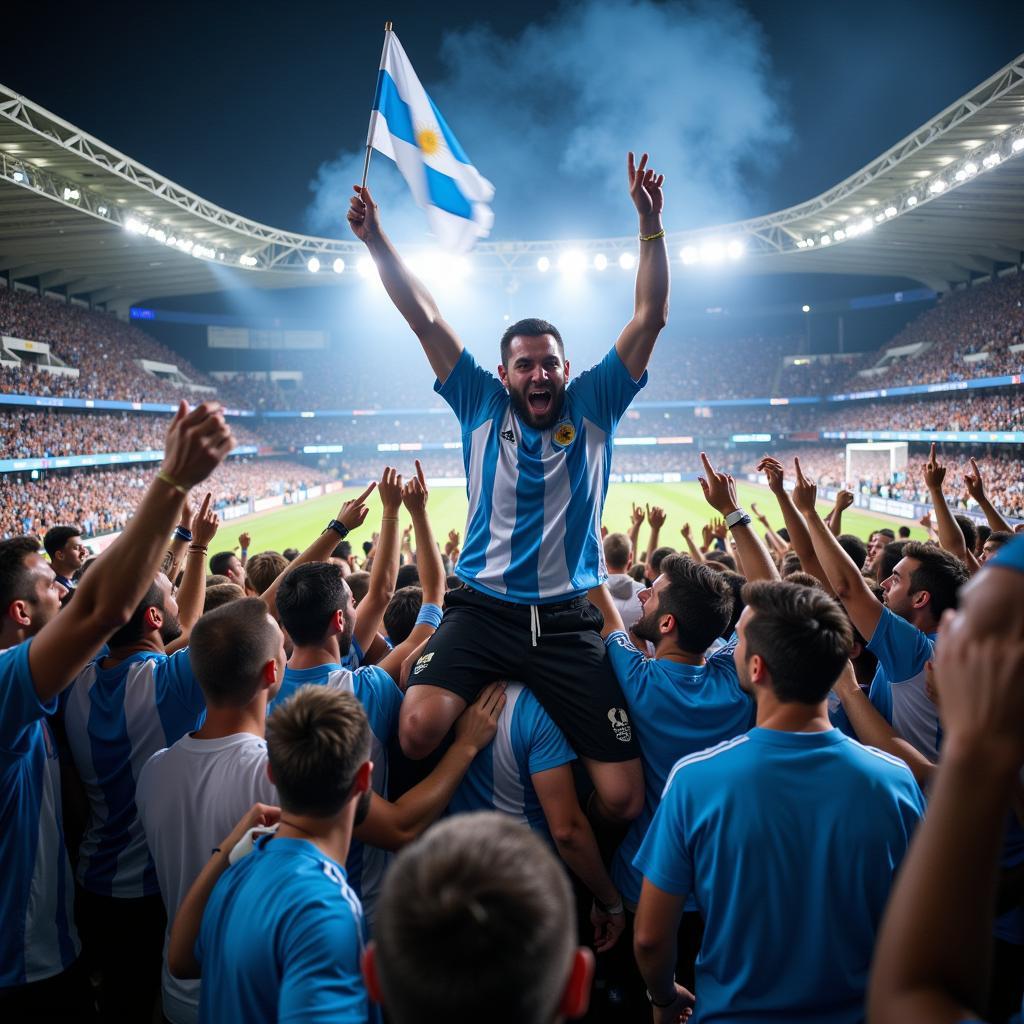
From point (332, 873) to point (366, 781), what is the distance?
0.27 meters

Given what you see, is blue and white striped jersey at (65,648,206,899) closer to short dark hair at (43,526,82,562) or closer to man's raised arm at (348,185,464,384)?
man's raised arm at (348,185,464,384)

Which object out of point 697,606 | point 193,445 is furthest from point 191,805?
point 697,606

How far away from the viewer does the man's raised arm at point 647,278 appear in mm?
3650

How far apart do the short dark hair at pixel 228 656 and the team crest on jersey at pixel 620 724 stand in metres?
1.58

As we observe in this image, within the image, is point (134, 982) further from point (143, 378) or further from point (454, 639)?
point (143, 378)

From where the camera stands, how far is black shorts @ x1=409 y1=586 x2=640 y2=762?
312 cm

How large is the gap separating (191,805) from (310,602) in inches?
39.9

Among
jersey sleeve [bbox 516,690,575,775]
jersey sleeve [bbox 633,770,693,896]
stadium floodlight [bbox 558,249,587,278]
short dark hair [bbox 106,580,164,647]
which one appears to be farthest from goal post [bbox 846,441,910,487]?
short dark hair [bbox 106,580,164,647]

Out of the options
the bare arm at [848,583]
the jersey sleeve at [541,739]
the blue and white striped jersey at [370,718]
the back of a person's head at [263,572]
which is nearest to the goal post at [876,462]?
the bare arm at [848,583]

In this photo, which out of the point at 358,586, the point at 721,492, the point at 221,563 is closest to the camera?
the point at 721,492

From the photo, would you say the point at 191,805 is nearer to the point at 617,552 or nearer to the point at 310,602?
the point at 310,602

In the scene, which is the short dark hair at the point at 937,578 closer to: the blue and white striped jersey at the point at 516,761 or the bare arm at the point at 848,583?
the bare arm at the point at 848,583


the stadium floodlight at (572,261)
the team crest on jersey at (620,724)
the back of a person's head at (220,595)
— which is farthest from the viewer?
the stadium floodlight at (572,261)

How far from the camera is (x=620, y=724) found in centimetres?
313
